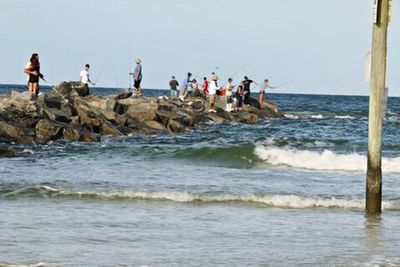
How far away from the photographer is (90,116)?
28.4 metres

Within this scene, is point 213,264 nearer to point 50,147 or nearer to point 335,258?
point 335,258

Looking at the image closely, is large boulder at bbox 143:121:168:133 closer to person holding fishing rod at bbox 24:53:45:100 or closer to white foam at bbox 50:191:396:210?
person holding fishing rod at bbox 24:53:45:100

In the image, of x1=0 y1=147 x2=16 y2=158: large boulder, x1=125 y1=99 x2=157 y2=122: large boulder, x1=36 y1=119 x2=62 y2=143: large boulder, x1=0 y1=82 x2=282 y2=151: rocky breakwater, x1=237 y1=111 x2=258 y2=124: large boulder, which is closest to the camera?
x1=0 y1=147 x2=16 y2=158: large boulder

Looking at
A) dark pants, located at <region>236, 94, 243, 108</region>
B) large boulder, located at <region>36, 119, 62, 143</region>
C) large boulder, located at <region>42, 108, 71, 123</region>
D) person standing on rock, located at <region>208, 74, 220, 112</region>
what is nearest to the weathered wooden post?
large boulder, located at <region>36, 119, 62, 143</region>

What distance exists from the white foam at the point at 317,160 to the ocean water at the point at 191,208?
29mm

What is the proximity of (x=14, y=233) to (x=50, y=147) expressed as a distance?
43.8ft

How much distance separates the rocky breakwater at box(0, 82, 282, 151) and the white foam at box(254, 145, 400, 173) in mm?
5460

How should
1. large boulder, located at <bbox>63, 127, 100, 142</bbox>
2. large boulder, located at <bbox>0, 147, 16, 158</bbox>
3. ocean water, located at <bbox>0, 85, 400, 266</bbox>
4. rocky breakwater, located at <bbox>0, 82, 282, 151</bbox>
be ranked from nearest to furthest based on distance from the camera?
ocean water, located at <bbox>0, 85, 400, 266</bbox>
large boulder, located at <bbox>0, 147, 16, 158</bbox>
rocky breakwater, located at <bbox>0, 82, 282, 151</bbox>
large boulder, located at <bbox>63, 127, 100, 142</bbox>

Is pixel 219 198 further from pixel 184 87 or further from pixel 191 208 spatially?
pixel 184 87

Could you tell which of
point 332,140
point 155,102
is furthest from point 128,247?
point 155,102

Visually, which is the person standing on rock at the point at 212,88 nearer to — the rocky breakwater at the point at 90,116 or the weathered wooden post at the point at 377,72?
the rocky breakwater at the point at 90,116

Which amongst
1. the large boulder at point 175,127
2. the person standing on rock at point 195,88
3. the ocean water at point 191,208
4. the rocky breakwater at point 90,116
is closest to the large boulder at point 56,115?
the rocky breakwater at point 90,116

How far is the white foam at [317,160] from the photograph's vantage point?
20.3 meters

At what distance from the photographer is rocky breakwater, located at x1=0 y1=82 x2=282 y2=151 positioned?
24641 millimetres
